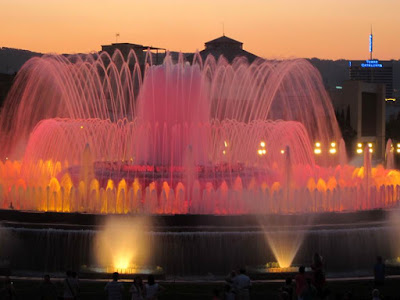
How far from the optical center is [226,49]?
97562 millimetres

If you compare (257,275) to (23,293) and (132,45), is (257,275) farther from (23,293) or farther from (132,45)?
(132,45)

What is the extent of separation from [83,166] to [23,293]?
9.49 metres

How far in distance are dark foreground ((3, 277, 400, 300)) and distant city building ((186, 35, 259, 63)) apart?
2957 inches

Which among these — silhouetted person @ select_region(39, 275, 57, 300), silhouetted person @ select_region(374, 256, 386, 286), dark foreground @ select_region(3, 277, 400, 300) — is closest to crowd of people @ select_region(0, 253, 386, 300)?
silhouetted person @ select_region(39, 275, 57, 300)

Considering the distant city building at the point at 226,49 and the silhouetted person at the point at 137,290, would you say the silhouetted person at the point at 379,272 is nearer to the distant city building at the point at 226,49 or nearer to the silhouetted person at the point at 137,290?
the silhouetted person at the point at 137,290

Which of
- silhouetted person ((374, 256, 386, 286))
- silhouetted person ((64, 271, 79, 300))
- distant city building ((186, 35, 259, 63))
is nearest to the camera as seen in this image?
silhouetted person ((64, 271, 79, 300))

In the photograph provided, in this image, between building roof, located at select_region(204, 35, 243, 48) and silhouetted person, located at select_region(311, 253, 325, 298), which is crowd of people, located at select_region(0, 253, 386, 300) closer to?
silhouetted person, located at select_region(311, 253, 325, 298)

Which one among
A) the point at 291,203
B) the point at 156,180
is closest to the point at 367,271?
the point at 291,203

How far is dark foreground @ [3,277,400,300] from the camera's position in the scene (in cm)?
1895

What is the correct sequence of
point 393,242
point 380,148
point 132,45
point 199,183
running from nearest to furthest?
point 393,242 → point 199,183 → point 380,148 → point 132,45

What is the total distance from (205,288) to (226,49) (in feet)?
259

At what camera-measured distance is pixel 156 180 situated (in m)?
26.8

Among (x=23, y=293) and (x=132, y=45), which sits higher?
(x=132, y=45)

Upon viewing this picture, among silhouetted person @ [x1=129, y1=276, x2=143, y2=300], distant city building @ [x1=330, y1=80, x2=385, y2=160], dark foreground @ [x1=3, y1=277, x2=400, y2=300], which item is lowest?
dark foreground @ [x1=3, y1=277, x2=400, y2=300]
